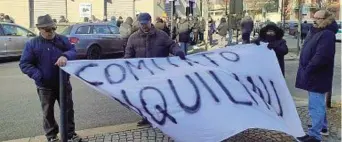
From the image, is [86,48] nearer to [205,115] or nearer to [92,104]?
[92,104]

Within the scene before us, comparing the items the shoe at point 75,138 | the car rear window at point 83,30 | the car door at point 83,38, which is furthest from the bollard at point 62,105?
the car rear window at point 83,30

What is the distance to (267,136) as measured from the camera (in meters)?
5.54

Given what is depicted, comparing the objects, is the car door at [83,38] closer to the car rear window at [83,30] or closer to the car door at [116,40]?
the car rear window at [83,30]

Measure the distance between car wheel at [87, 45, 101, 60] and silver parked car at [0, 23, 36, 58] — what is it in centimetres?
241

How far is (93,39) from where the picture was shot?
15781mm

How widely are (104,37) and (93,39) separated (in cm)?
63

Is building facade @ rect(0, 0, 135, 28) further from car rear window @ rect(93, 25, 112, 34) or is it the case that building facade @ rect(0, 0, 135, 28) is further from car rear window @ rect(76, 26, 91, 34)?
car rear window @ rect(76, 26, 91, 34)

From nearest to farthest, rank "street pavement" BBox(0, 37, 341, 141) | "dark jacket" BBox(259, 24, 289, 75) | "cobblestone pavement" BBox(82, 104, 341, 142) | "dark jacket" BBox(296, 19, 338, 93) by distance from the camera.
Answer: "dark jacket" BBox(296, 19, 338, 93)
"cobblestone pavement" BBox(82, 104, 341, 142)
"dark jacket" BBox(259, 24, 289, 75)
"street pavement" BBox(0, 37, 341, 141)

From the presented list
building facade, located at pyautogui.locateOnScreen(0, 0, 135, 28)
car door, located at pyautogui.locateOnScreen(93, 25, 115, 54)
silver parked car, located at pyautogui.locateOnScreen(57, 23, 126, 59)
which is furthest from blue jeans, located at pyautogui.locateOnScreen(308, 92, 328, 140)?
building facade, located at pyautogui.locateOnScreen(0, 0, 135, 28)

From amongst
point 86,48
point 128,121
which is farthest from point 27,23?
point 128,121

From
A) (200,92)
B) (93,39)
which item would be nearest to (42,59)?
(200,92)

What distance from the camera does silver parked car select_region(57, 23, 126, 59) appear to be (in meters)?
15.2

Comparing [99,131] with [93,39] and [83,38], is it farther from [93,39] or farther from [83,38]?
[93,39]

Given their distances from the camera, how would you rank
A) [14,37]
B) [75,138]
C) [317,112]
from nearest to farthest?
[317,112] < [75,138] < [14,37]
